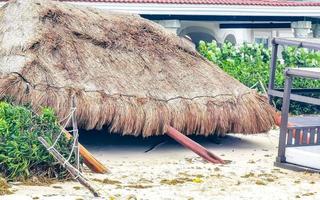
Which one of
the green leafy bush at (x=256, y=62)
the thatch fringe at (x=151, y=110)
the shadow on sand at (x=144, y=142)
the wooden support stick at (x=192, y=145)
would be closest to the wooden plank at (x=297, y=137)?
the wooden support stick at (x=192, y=145)

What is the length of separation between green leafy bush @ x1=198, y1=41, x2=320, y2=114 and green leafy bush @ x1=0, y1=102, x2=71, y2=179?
796cm

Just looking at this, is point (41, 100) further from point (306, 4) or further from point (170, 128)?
point (306, 4)

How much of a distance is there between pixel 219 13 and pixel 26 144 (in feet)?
37.6

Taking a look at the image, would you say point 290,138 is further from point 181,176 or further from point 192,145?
point 181,176

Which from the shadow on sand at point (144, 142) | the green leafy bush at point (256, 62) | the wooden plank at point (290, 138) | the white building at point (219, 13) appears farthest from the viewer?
the white building at point (219, 13)

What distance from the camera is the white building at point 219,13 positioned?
20.8 meters

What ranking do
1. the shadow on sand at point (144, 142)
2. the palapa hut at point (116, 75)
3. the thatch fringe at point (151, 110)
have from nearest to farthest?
the thatch fringe at point (151, 110)
the palapa hut at point (116, 75)
the shadow on sand at point (144, 142)

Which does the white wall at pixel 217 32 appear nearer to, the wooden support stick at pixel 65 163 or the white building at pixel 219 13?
the white building at pixel 219 13

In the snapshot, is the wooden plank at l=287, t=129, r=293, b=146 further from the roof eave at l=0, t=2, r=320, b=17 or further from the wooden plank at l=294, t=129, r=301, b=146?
the roof eave at l=0, t=2, r=320, b=17

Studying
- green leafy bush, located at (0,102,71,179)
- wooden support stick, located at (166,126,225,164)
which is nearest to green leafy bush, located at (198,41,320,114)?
wooden support stick, located at (166,126,225,164)

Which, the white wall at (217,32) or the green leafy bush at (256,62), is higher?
the white wall at (217,32)

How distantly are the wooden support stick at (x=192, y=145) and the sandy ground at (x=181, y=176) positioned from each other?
0.15 meters

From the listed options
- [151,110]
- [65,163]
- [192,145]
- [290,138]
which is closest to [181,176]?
[192,145]

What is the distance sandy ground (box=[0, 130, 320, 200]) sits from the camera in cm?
1099
